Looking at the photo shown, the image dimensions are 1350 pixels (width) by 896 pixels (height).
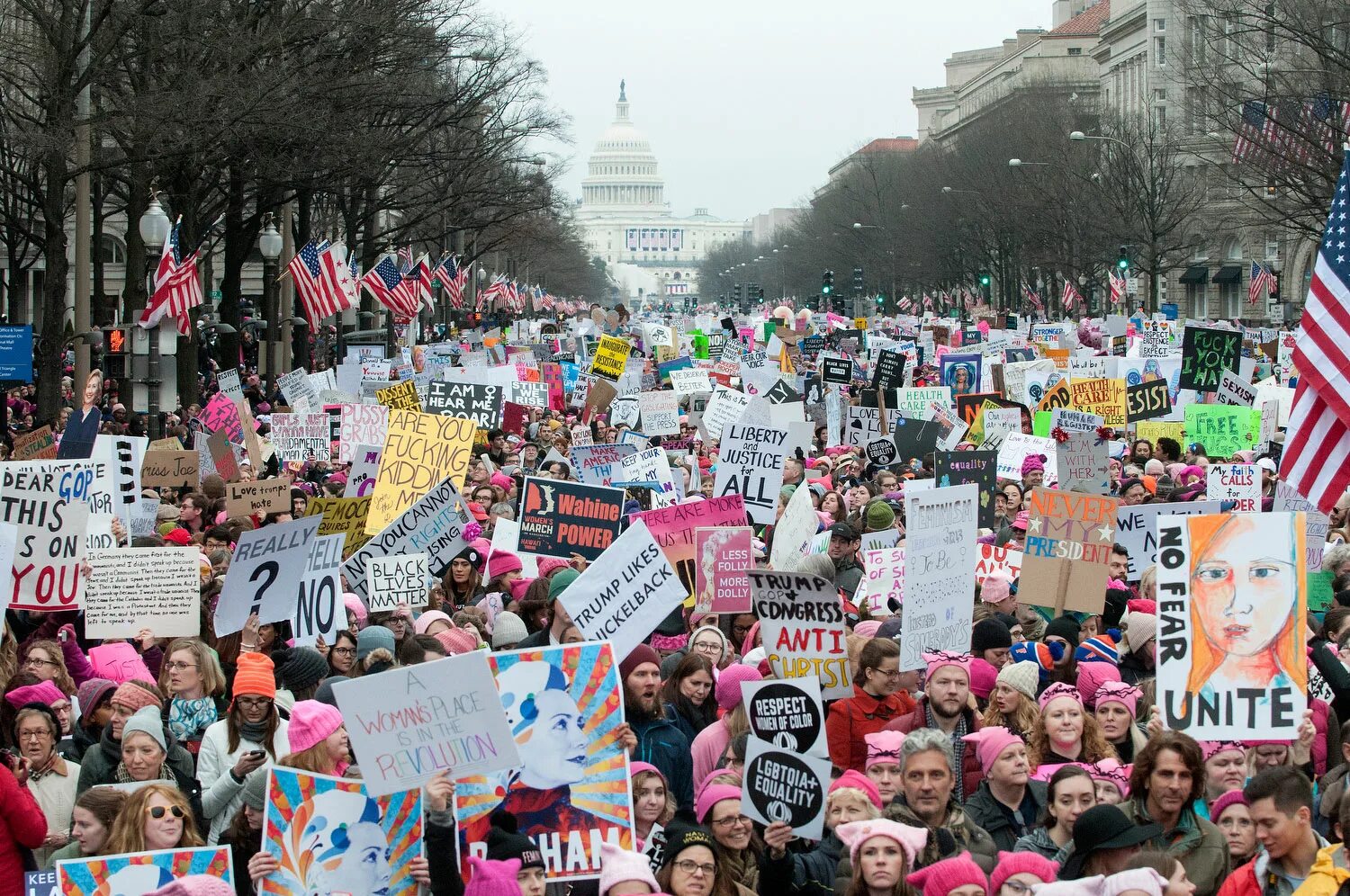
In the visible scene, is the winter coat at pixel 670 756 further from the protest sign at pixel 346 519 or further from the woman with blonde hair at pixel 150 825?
the protest sign at pixel 346 519

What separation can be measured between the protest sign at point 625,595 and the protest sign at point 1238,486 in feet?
22.0

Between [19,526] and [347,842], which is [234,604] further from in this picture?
[347,842]

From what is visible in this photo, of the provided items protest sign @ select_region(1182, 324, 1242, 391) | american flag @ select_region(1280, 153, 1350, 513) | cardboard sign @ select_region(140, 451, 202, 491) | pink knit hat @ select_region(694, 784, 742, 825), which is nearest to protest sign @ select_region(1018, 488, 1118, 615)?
american flag @ select_region(1280, 153, 1350, 513)

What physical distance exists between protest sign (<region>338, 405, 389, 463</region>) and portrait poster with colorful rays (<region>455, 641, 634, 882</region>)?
37.8 ft

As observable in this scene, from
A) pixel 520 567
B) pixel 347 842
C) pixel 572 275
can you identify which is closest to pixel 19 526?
pixel 520 567

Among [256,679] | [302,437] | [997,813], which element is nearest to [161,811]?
[256,679]

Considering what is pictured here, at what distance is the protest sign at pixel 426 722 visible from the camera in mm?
6207

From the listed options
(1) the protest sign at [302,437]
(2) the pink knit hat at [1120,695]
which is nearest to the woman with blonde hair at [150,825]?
(2) the pink knit hat at [1120,695]

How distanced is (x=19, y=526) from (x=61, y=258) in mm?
16050

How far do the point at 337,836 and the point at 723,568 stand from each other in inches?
185

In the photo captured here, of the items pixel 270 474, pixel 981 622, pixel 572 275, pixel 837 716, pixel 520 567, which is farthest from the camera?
pixel 572 275

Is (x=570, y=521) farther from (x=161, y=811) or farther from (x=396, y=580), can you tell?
(x=161, y=811)

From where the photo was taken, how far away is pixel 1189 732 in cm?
758

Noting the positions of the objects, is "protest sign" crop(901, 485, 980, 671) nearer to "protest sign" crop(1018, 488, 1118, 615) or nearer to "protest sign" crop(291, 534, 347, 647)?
"protest sign" crop(1018, 488, 1118, 615)
